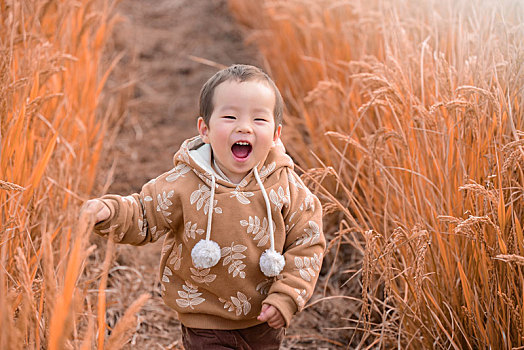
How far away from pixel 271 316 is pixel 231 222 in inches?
9.0

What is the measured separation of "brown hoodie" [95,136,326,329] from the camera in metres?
1.42

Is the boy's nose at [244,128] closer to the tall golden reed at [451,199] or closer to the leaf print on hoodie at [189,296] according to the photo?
the tall golden reed at [451,199]

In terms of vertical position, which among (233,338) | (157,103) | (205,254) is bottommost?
(233,338)

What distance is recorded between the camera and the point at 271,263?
1391 mm

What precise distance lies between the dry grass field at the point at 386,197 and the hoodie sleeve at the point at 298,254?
12 cm

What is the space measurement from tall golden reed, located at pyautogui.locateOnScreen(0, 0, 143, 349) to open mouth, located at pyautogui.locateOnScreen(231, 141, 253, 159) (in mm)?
355

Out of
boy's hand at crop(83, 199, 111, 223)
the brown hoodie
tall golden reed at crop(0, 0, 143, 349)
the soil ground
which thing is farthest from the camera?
the soil ground

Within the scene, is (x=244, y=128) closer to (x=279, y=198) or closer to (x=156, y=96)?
(x=279, y=198)

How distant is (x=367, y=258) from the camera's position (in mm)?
1388

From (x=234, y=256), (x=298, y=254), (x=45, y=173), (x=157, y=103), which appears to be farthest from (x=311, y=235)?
(x=157, y=103)

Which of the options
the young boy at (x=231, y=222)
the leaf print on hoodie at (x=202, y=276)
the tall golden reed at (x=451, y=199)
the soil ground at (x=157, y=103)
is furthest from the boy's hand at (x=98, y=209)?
the soil ground at (x=157, y=103)

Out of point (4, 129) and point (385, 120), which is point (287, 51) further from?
point (4, 129)

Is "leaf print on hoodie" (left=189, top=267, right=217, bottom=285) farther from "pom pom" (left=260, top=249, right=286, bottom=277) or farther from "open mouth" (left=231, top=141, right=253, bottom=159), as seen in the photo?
"open mouth" (left=231, top=141, right=253, bottom=159)

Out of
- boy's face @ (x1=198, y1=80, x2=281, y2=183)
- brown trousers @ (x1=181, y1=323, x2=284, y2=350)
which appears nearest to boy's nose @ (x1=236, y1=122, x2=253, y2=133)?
boy's face @ (x1=198, y1=80, x2=281, y2=183)
